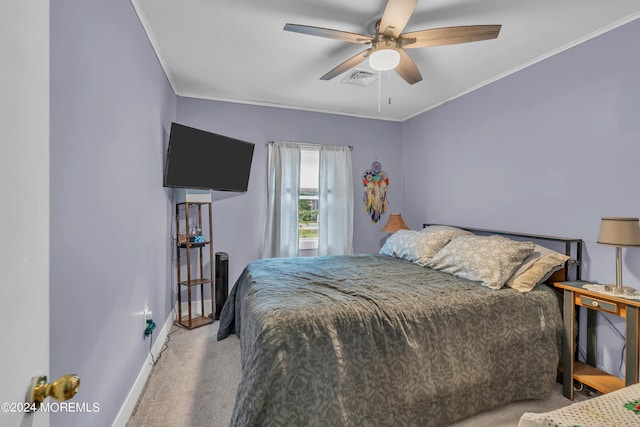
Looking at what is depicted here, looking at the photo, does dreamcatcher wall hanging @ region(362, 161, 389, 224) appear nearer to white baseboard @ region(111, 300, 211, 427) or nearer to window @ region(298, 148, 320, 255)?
window @ region(298, 148, 320, 255)

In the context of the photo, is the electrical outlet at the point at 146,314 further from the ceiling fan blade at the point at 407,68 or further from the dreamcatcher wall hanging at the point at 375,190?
the dreamcatcher wall hanging at the point at 375,190

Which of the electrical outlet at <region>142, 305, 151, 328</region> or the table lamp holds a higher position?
the table lamp

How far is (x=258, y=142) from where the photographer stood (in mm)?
3846

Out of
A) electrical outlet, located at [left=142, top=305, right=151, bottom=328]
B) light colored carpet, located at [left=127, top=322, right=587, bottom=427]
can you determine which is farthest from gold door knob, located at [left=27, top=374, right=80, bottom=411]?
electrical outlet, located at [left=142, top=305, right=151, bottom=328]

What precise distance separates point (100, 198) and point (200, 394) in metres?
1.48

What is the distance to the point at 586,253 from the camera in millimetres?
2322

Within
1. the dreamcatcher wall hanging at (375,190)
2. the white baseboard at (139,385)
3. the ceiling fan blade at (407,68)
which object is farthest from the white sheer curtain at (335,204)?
the white baseboard at (139,385)

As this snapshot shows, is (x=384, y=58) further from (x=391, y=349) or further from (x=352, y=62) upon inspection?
(x=391, y=349)

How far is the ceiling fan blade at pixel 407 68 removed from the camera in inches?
84.7

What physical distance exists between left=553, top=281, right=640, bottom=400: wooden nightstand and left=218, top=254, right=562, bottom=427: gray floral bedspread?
0.26 feet

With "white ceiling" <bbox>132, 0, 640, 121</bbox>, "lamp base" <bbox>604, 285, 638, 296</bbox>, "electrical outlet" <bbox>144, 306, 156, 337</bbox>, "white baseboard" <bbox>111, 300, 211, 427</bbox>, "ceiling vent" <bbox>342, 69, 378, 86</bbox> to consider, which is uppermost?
"white ceiling" <bbox>132, 0, 640, 121</bbox>

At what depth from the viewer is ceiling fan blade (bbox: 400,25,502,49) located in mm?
1824

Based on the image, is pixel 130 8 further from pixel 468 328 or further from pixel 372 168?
pixel 372 168

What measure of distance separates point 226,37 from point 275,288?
1962mm
